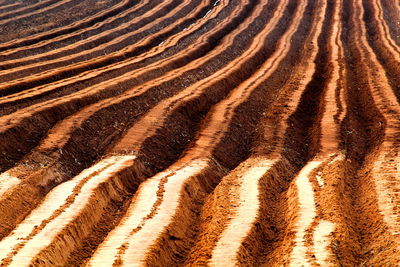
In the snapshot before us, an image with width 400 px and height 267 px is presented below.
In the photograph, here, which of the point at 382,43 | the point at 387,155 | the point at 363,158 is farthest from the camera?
the point at 382,43

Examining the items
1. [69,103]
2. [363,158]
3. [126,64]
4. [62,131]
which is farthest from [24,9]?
[363,158]

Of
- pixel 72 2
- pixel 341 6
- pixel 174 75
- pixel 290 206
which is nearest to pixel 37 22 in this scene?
pixel 72 2

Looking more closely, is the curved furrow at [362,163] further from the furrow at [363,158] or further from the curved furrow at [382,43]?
the curved furrow at [382,43]

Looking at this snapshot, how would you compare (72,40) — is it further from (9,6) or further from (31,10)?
(9,6)

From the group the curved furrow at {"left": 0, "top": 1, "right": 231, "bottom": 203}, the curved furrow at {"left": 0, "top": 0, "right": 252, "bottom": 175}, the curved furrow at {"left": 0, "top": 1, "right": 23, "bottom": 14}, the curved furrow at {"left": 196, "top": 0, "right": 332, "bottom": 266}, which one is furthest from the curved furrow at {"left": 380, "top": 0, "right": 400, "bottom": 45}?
the curved furrow at {"left": 0, "top": 1, "right": 23, "bottom": 14}

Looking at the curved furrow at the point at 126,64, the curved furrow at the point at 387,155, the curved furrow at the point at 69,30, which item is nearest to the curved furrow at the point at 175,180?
the curved furrow at the point at 387,155

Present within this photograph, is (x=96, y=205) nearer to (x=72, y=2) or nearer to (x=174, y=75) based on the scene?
(x=174, y=75)
